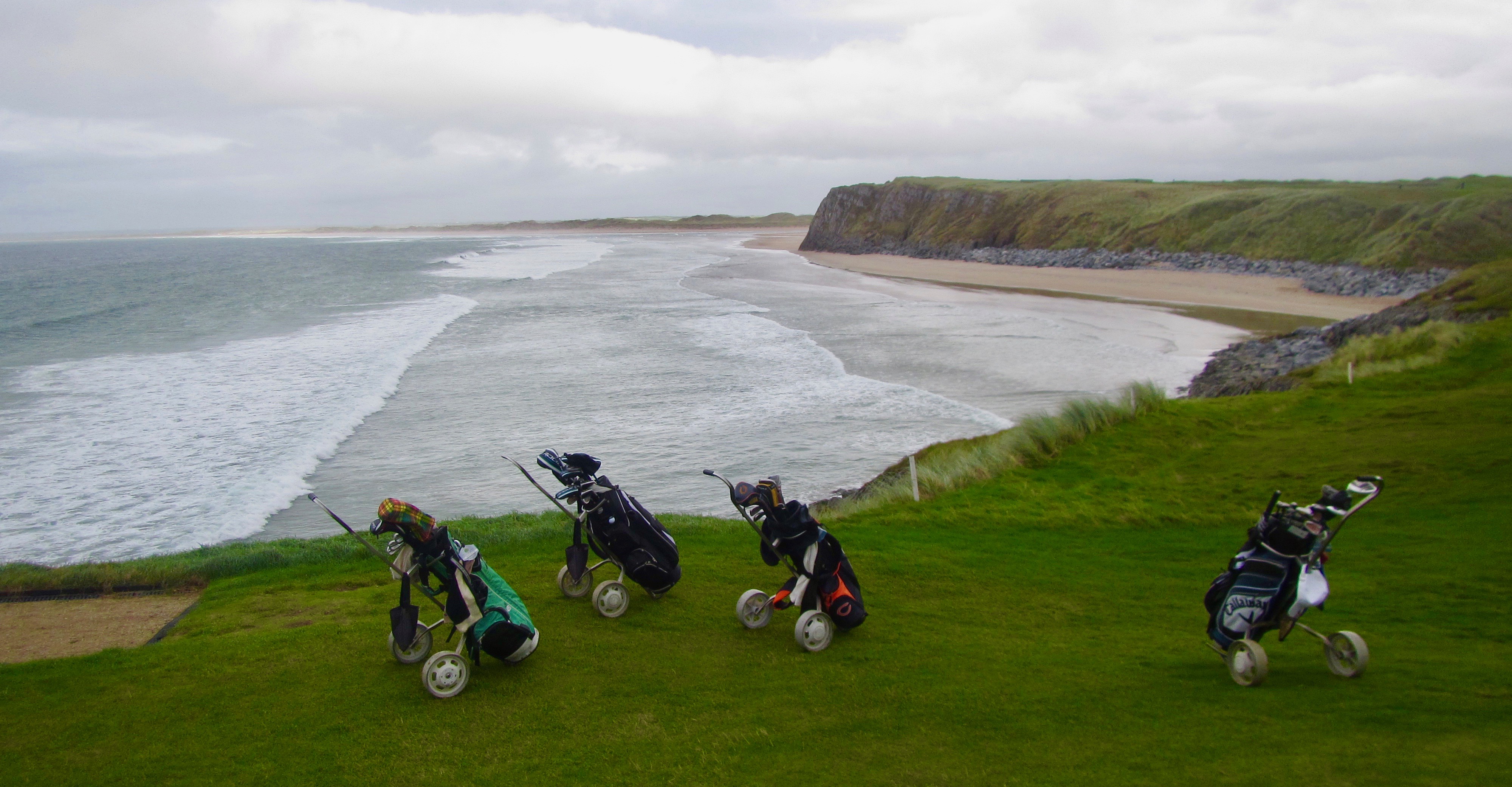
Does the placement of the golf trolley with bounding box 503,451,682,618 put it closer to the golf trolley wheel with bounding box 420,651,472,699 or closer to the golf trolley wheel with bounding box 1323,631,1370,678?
the golf trolley wheel with bounding box 420,651,472,699

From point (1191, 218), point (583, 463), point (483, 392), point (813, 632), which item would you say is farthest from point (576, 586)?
point (1191, 218)

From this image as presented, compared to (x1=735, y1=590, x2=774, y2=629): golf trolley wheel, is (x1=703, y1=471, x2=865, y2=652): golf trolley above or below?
above

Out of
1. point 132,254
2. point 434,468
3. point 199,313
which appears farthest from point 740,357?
point 132,254

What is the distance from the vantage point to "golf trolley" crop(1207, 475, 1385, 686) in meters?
5.09

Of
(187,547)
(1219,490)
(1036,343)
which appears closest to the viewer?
(1219,490)

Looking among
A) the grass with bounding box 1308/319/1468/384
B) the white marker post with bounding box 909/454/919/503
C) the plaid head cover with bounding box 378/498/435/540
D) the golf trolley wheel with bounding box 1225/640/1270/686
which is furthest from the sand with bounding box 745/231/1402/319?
the plaid head cover with bounding box 378/498/435/540

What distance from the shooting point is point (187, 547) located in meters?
12.6

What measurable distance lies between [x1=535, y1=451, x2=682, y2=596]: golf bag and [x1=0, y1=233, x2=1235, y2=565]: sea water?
23.2 ft

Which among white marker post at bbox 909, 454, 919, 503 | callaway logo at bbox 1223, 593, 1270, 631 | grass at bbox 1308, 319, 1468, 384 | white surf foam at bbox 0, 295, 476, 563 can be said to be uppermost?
grass at bbox 1308, 319, 1468, 384

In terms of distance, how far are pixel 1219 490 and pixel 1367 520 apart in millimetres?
1854

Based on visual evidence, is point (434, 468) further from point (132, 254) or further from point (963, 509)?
point (132, 254)

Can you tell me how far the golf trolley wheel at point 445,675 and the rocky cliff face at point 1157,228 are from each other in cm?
4459

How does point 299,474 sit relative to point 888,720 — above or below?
below

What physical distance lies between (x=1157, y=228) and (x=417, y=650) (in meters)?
67.2
